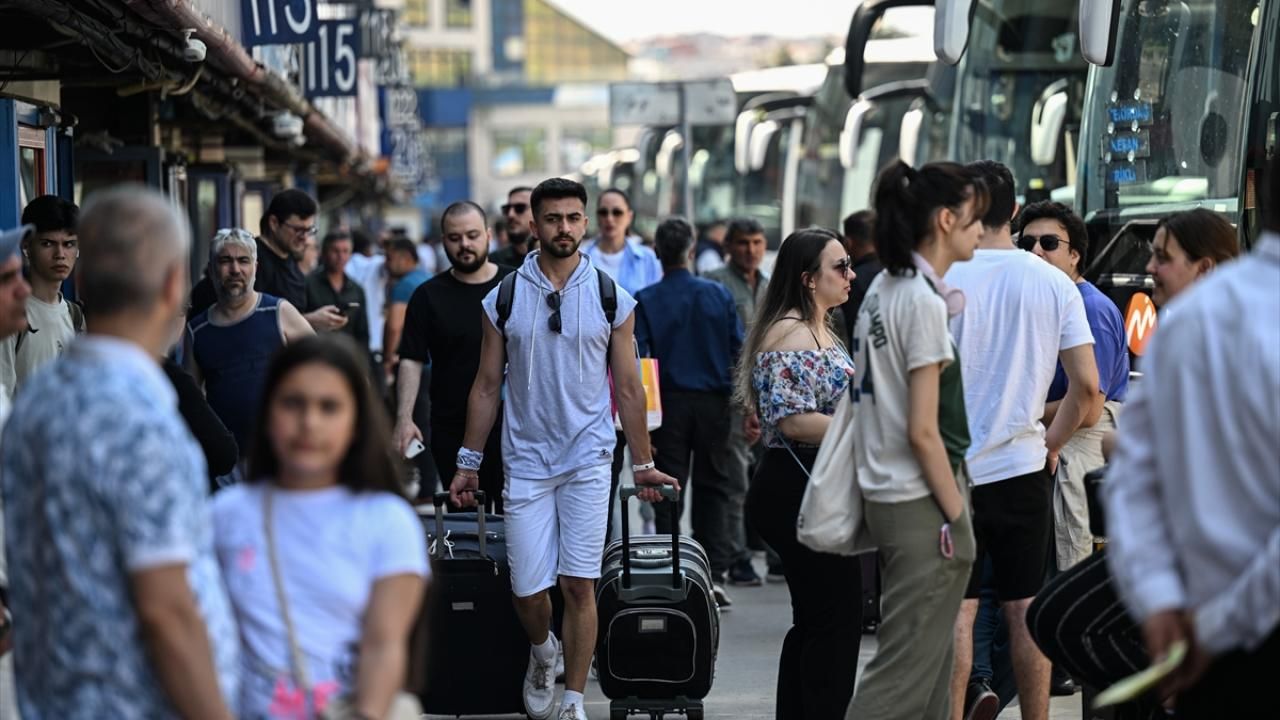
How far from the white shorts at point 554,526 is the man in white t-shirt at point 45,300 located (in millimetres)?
1655

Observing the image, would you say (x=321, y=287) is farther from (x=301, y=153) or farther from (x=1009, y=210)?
(x=1009, y=210)

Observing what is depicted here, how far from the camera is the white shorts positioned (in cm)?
741

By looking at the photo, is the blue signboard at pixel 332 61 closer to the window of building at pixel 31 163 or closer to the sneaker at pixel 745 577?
the window of building at pixel 31 163

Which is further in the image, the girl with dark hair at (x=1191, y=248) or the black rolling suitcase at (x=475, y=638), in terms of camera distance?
the black rolling suitcase at (x=475, y=638)

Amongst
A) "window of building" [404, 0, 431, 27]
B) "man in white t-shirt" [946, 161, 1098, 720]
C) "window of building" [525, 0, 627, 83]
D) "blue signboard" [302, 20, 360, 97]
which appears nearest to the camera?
"man in white t-shirt" [946, 161, 1098, 720]

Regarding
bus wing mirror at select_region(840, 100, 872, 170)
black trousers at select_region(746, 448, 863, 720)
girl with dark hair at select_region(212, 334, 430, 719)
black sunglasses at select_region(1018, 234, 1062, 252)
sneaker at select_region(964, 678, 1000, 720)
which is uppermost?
bus wing mirror at select_region(840, 100, 872, 170)

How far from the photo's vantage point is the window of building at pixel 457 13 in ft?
359

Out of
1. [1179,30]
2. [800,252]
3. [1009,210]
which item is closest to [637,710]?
[800,252]

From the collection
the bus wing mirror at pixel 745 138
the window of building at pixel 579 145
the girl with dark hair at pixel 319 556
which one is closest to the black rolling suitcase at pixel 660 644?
the girl with dark hair at pixel 319 556

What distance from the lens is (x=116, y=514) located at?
3.63m

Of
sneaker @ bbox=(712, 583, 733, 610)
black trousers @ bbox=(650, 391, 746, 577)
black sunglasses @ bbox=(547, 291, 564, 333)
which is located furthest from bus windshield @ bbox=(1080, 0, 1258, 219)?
black sunglasses @ bbox=(547, 291, 564, 333)

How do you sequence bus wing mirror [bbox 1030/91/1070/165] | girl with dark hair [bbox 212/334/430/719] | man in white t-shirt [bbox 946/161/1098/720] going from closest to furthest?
1. girl with dark hair [bbox 212/334/430/719]
2. man in white t-shirt [bbox 946/161/1098/720]
3. bus wing mirror [bbox 1030/91/1070/165]

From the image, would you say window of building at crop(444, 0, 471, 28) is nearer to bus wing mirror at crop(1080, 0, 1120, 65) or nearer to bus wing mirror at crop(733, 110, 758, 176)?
bus wing mirror at crop(733, 110, 758, 176)

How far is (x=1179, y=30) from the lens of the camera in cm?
975
